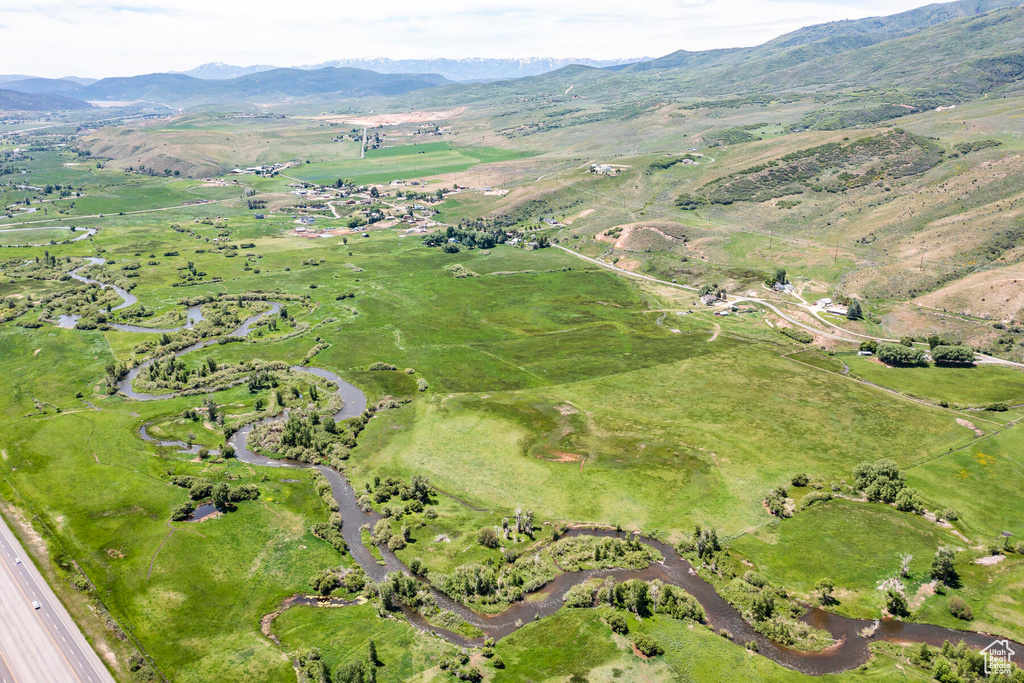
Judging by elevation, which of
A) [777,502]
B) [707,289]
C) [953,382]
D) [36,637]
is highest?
[707,289]

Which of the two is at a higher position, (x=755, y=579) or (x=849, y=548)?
(x=849, y=548)

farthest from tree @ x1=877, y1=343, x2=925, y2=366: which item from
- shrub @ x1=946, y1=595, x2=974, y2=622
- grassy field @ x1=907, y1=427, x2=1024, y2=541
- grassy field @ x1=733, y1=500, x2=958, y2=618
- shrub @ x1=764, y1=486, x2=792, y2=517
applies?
shrub @ x1=946, y1=595, x2=974, y2=622

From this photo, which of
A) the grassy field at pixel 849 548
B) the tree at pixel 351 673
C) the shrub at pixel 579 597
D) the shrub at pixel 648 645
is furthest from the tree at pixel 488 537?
the grassy field at pixel 849 548

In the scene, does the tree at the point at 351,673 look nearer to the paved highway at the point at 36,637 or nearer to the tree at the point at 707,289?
the paved highway at the point at 36,637

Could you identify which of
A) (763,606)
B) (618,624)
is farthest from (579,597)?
(763,606)

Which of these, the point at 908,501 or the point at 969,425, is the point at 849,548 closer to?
the point at 908,501

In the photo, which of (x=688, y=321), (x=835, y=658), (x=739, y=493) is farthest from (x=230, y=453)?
(x=688, y=321)

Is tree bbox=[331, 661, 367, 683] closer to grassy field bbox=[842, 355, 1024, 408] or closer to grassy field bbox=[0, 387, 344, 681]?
grassy field bbox=[0, 387, 344, 681]

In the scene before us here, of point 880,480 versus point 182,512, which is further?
point 880,480
